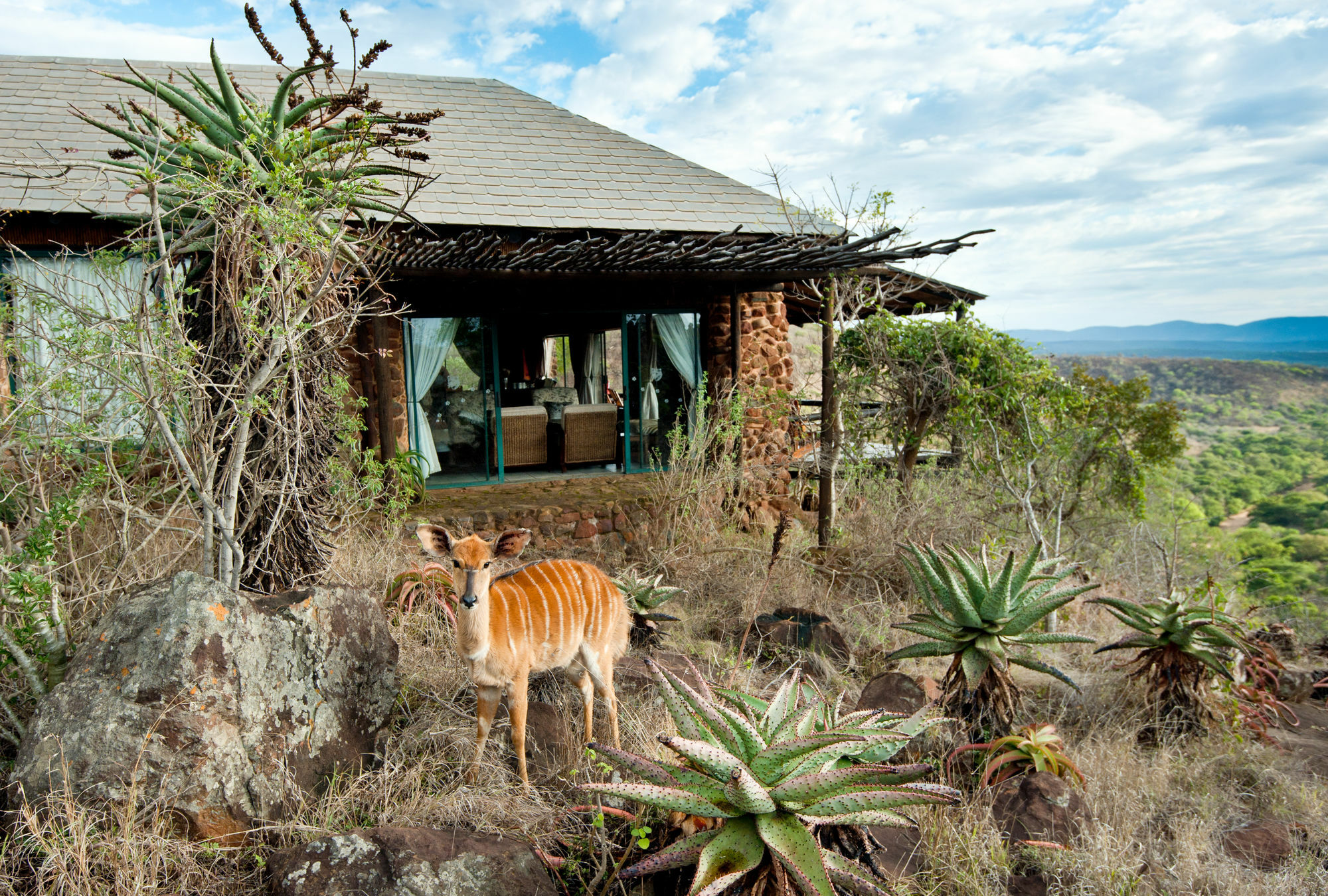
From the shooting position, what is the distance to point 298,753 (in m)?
3.72

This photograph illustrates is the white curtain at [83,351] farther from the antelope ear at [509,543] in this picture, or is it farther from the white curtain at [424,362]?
→ the white curtain at [424,362]

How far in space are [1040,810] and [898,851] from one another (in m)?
0.78

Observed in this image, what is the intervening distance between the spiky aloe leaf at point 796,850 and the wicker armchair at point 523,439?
846 cm

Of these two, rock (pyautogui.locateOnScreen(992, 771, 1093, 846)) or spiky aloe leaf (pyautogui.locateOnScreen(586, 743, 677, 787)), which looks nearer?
spiky aloe leaf (pyautogui.locateOnScreen(586, 743, 677, 787))

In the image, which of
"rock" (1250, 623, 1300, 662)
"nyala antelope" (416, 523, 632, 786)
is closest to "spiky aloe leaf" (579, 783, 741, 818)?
"nyala antelope" (416, 523, 632, 786)

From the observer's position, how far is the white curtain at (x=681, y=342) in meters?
11.2

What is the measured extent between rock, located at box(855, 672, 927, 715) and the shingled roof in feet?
22.2

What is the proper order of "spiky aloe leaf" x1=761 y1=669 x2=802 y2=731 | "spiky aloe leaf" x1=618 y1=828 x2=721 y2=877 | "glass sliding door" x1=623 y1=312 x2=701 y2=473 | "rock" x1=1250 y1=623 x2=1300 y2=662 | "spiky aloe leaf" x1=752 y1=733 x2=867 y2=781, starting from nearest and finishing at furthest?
"spiky aloe leaf" x1=618 y1=828 x2=721 y2=877 → "spiky aloe leaf" x1=752 y1=733 x2=867 y2=781 → "spiky aloe leaf" x1=761 y1=669 x2=802 y2=731 → "rock" x1=1250 y1=623 x2=1300 y2=662 → "glass sliding door" x1=623 y1=312 x2=701 y2=473

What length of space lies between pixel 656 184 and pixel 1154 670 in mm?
8548

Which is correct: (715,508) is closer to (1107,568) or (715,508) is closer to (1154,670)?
(1154,670)

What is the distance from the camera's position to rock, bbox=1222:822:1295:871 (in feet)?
12.8

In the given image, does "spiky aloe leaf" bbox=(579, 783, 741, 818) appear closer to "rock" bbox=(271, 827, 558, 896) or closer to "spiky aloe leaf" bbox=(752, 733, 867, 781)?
"spiky aloe leaf" bbox=(752, 733, 867, 781)

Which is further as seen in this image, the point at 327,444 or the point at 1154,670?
the point at 1154,670

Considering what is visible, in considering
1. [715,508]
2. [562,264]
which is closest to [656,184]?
[562,264]
